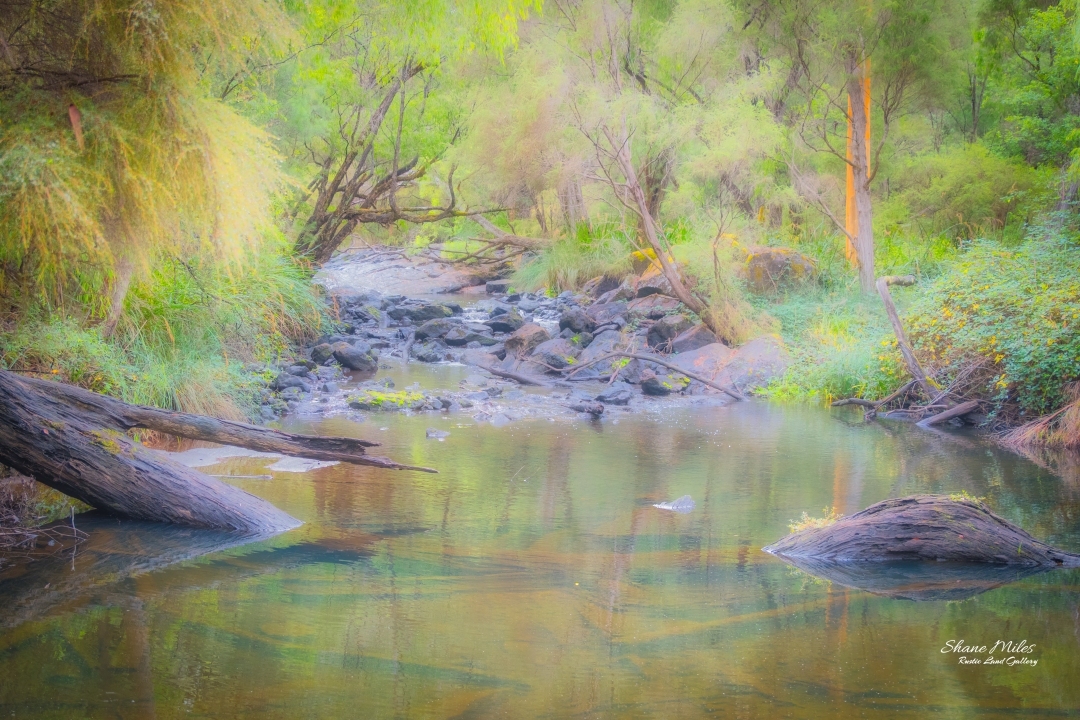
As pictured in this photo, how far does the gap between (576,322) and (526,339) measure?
1331mm

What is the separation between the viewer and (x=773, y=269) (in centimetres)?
1780

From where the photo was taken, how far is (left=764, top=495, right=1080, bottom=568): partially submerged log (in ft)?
18.0

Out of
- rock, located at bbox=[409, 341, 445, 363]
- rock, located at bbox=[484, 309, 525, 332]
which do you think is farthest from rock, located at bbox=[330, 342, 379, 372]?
rock, located at bbox=[484, 309, 525, 332]

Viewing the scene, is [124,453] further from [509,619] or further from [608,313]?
[608,313]

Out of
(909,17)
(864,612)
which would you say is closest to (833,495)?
(864,612)

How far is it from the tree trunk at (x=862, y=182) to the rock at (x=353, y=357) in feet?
31.6

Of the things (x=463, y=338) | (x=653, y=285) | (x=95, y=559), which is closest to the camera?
(x=95, y=559)

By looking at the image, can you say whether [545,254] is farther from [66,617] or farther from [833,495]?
[66,617]

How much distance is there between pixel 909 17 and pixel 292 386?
12946 millimetres

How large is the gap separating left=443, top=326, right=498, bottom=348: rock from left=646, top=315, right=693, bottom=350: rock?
3.16 m

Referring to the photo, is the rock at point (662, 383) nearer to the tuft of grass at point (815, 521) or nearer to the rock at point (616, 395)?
the rock at point (616, 395)

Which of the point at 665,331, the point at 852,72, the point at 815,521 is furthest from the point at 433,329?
the point at 815,521

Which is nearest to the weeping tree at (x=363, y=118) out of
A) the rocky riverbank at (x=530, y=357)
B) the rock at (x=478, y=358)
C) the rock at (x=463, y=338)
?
the rocky riverbank at (x=530, y=357)

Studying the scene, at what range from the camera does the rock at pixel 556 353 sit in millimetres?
15477
